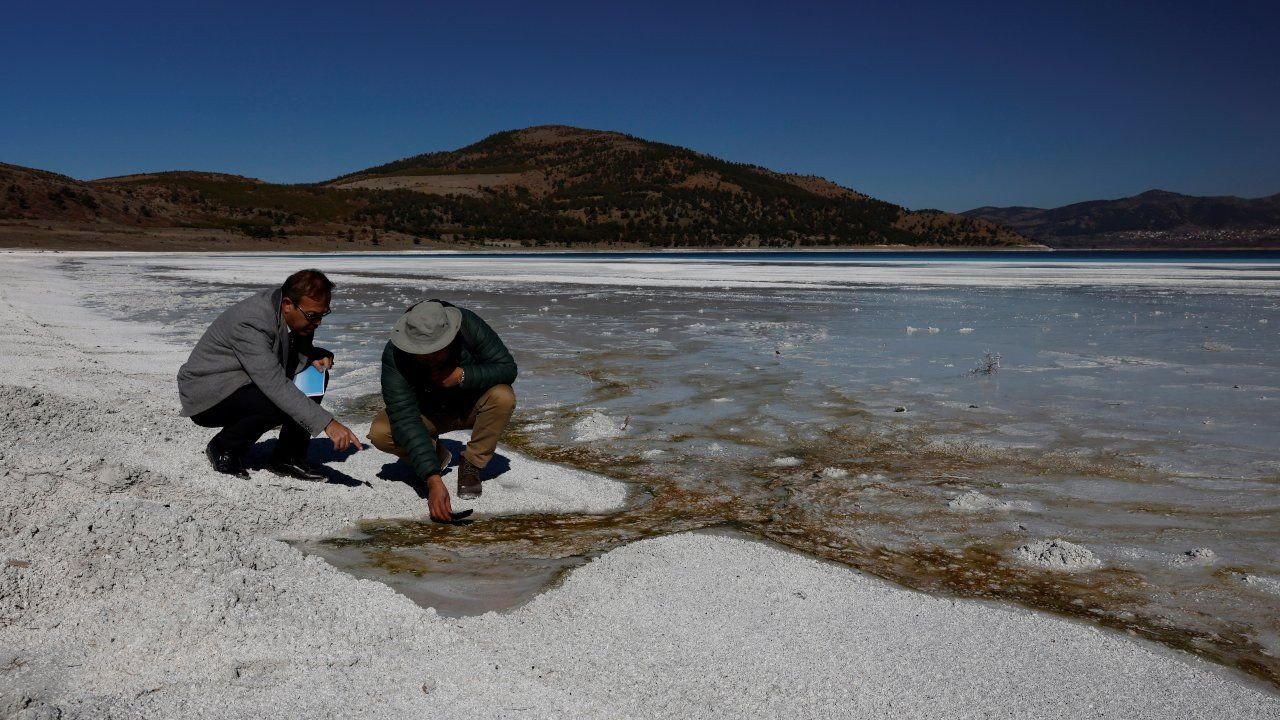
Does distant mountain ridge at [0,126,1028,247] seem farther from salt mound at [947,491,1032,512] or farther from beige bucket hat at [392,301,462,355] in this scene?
salt mound at [947,491,1032,512]

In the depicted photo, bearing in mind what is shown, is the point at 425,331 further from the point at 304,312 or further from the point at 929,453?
the point at 929,453

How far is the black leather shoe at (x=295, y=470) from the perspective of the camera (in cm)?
445

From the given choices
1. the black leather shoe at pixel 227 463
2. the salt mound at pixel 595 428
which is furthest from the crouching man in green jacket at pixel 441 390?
the salt mound at pixel 595 428

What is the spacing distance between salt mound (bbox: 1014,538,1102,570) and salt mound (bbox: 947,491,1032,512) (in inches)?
23.0

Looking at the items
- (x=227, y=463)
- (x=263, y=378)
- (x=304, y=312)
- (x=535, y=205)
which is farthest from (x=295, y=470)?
(x=535, y=205)

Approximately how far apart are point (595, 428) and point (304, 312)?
2142 millimetres

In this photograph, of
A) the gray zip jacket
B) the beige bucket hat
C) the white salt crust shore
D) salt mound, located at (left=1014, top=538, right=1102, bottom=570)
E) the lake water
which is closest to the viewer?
the white salt crust shore

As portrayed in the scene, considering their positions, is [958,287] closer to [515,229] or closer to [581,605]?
[581,605]

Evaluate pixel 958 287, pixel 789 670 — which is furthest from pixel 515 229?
pixel 789 670

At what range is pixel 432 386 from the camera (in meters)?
4.09

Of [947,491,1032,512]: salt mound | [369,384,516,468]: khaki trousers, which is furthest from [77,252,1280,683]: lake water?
[369,384,516,468]: khaki trousers

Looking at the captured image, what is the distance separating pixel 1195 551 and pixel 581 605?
255cm

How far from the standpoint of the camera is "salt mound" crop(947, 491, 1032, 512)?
13.4ft

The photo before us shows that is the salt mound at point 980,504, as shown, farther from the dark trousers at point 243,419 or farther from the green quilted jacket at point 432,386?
the dark trousers at point 243,419
